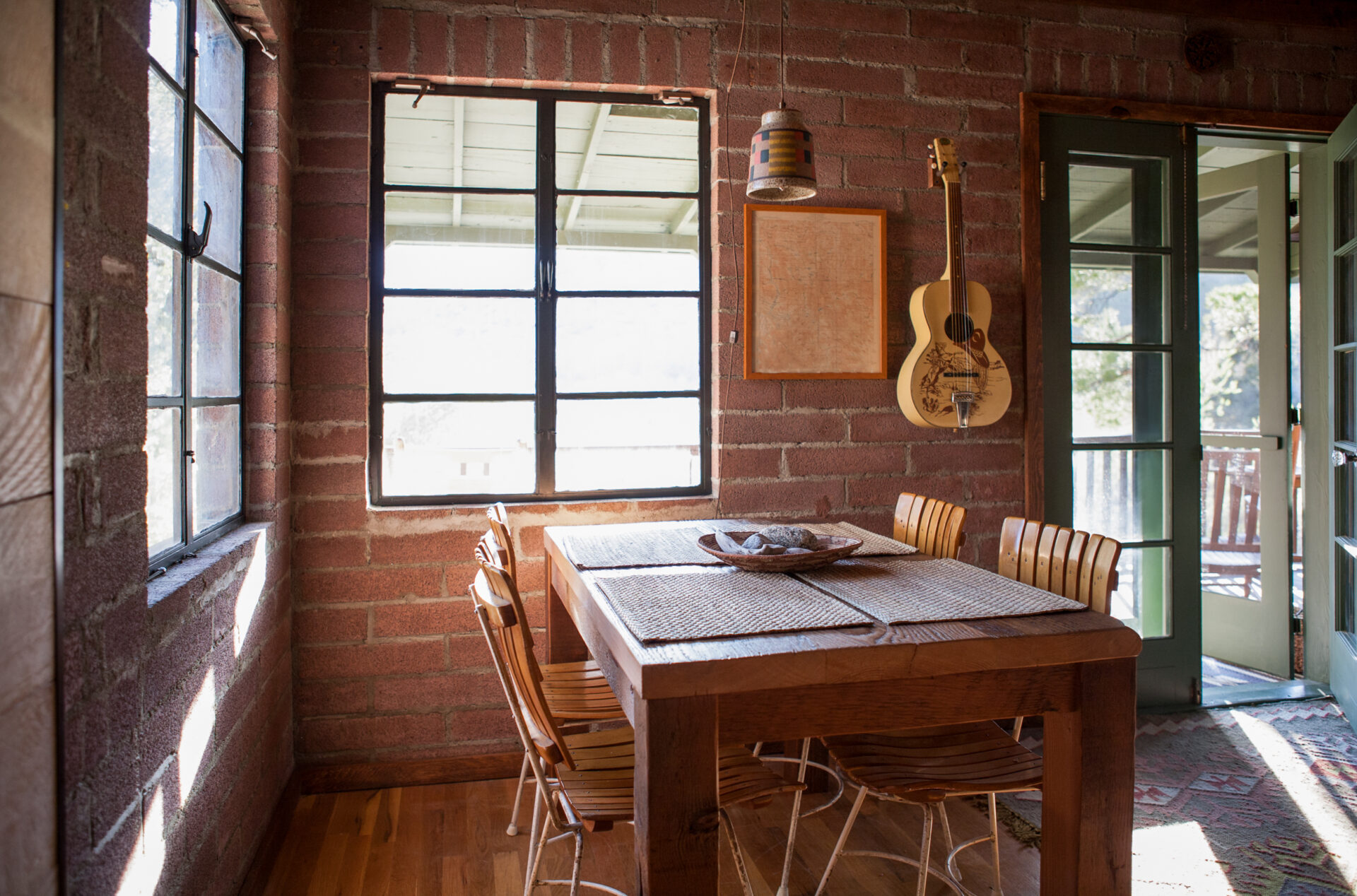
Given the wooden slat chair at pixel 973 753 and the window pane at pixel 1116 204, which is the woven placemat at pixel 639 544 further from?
the window pane at pixel 1116 204

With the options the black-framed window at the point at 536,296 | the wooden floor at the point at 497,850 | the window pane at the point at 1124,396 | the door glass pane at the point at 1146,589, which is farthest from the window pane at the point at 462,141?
the door glass pane at the point at 1146,589

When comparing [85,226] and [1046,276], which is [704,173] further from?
[85,226]

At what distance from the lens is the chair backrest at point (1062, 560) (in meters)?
1.91

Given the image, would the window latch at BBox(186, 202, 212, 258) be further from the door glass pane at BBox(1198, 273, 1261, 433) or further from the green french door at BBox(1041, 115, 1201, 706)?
the door glass pane at BBox(1198, 273, 1261, 433)

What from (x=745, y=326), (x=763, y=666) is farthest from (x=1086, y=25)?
(x=763, y=666)

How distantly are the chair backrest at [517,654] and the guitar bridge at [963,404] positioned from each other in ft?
6.26

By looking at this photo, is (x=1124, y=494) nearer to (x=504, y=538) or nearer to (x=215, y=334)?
(x=504, y=538)

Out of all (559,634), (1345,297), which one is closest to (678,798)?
(559,634)

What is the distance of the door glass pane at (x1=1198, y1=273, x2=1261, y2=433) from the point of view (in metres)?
5.86

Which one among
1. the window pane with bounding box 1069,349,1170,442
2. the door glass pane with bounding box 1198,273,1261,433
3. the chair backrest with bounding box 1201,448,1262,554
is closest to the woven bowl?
the window pane with bounding box 1069,349,1170,442

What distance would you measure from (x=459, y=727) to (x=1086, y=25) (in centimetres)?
338

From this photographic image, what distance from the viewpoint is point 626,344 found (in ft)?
10.6

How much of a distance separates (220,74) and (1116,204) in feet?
10.1

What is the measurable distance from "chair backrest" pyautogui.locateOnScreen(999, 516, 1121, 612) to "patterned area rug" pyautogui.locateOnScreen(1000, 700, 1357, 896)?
0.81 metres
